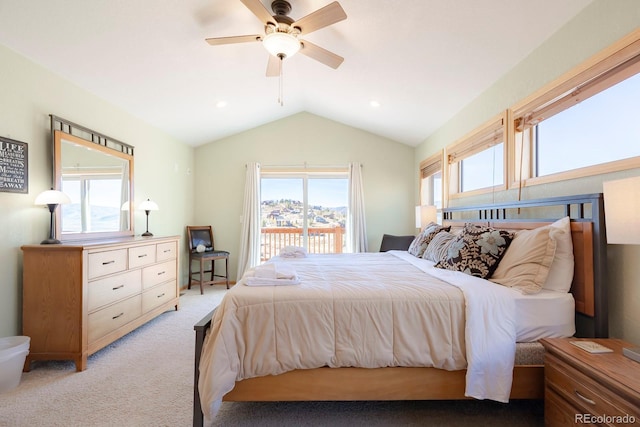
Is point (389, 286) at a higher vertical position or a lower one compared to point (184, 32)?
lower

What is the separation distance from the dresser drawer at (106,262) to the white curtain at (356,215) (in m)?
3.36

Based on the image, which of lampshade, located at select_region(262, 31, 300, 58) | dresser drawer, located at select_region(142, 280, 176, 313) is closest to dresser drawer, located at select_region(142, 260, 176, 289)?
dresser drawer, located at select_region(142, 280, 176, 313)

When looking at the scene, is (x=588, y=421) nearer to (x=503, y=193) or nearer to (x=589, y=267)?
(x=589, y=267)

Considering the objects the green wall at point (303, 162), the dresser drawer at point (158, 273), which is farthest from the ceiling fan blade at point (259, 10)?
the green wall at point (303, 162)

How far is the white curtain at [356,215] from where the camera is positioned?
16.7 ft

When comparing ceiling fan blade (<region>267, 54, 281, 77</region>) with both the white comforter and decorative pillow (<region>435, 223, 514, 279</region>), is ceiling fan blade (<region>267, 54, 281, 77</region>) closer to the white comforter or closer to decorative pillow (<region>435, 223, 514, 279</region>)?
the white comforter

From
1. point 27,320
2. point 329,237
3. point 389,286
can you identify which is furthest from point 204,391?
point 329,237

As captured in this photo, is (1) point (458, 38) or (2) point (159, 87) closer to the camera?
(1) point (458, 38)

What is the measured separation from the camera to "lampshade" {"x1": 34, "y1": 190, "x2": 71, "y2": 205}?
7.68 feet

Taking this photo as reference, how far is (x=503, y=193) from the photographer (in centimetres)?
276

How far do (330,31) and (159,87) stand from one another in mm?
1954

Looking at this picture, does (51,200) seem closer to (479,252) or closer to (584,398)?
(479,252)

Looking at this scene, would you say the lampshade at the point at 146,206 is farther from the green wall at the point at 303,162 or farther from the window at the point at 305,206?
the window at the point at 305,206

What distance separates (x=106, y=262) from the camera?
251 cm
